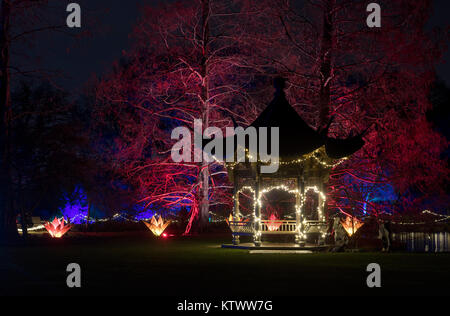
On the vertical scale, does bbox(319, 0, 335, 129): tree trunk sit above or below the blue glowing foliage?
above

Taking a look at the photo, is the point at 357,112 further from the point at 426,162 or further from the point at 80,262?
the point at 80,262

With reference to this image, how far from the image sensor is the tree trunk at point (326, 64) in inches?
1148

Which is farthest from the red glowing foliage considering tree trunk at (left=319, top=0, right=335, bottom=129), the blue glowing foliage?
the blue glowing foliage

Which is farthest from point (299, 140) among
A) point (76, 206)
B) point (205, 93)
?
point (76, 206)

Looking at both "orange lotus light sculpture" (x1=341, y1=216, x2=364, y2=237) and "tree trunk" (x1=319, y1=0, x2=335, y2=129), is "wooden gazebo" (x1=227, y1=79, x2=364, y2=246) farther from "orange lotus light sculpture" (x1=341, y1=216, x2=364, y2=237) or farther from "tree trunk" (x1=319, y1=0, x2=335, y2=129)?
"tree trunk" (x1=319, y1=0, x2=335, y2=129)

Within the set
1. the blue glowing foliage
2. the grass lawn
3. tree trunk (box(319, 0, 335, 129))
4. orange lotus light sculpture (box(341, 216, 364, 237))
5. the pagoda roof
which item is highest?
A: tree trunk (box(319, 0, 335, 129))

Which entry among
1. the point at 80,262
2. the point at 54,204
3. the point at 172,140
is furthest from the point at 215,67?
the point at 54,204

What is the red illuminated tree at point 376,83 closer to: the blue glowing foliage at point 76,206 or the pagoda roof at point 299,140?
the pagoda roof at point 299,140

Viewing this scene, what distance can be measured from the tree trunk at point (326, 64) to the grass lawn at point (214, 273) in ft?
32.3

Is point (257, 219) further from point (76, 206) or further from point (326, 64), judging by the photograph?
point (76, 206)

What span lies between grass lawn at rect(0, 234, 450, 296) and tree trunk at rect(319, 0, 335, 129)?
32.3ft

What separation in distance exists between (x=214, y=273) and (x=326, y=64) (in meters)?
17.2

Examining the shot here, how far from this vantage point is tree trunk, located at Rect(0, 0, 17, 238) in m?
27.2

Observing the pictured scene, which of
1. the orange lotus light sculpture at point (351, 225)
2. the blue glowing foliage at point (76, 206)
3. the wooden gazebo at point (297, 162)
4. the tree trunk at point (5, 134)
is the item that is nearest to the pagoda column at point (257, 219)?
the wooden gazebo at point (297, 162)
